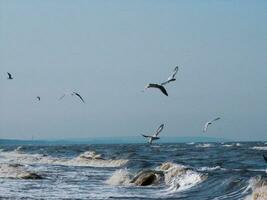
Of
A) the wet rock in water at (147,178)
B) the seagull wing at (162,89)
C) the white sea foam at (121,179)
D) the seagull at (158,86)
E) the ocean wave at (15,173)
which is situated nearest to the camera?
the seagull wing at (162,89)

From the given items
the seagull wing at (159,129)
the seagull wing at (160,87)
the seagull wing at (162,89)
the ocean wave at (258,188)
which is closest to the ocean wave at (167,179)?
the ocean wave at (258,188)

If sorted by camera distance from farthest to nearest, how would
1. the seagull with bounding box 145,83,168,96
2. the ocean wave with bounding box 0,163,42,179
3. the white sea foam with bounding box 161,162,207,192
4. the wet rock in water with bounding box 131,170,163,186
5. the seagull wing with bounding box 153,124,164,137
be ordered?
the ocean wave with bounding box 0,163,42,179
the wet rock in water with bounding box 131,170,163,186
the white sea foam with bounding box 161,162,207,192
the seagull wing with bounding box 153,124,164,137
the seagull with bounding box 145,83,168,96

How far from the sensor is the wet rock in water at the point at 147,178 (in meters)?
30.2

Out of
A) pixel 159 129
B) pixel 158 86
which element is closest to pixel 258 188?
pixel 159 129

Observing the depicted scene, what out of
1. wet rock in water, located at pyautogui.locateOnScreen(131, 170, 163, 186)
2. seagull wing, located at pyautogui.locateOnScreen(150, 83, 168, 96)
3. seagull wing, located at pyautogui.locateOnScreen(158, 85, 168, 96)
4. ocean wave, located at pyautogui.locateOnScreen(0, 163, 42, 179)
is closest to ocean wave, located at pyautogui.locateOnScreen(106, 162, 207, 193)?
wet rock in water, located at pyautogui.locateOnScreen(131, 170, 163, 186)

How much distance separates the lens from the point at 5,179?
3238 cm

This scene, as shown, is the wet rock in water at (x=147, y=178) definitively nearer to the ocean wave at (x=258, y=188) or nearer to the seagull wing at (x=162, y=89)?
the ocean wave at (x=258, y=188)

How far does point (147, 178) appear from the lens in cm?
3059

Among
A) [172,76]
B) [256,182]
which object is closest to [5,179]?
[256,182]

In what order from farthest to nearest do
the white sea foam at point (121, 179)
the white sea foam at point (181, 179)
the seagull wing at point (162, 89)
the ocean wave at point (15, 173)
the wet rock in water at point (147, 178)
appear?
the ocean wave at point (15, 173) → the white sea foam at point (121, 179) → the wet rock in water at point (147, 178) → the white sea foam at point (181, 179) → the seagull wing at point (162, 89)

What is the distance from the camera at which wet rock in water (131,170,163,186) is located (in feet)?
99.0

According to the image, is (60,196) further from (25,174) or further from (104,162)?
(104,162)

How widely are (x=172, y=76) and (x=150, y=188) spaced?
1219 cm

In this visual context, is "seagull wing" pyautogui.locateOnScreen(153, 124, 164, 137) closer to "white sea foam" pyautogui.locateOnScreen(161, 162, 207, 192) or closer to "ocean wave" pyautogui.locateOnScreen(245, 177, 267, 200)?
"ocean wave" pyautogui.locateOnScreen(245, 177, 267, 200)
